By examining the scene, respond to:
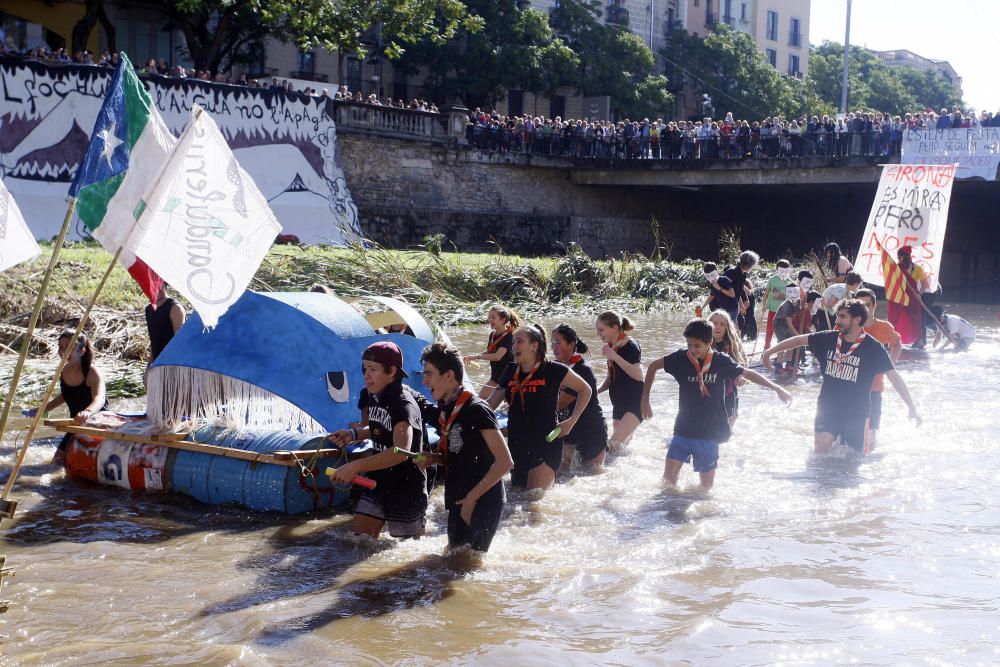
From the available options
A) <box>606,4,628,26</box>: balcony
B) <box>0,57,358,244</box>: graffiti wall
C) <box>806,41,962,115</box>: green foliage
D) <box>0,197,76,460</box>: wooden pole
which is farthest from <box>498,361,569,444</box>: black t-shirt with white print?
<box>806,41,962,115</box>: green foliage

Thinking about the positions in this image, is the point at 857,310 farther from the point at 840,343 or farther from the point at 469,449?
the point at 469,449

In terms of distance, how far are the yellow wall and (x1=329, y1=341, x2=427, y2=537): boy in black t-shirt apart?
31.4 m

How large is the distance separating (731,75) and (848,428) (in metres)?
47.5

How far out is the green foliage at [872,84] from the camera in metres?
68.9

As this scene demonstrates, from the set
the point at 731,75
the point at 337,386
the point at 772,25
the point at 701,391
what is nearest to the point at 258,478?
the point at 337,386

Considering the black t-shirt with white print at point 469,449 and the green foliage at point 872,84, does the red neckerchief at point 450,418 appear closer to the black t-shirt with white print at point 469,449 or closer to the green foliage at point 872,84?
the black t-shirt with white print at point 469,449

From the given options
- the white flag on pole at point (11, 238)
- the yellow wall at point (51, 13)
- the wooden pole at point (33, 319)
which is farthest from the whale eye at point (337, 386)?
the yellow wall at point (51, 13)

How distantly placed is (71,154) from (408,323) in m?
18.2

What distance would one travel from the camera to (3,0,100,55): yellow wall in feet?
109

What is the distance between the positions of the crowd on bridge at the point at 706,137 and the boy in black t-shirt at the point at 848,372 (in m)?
22.0

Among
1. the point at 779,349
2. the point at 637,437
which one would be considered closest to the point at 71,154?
the point at 637,437

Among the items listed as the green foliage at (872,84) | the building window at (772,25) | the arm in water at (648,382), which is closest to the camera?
the arm in water at (648,382)

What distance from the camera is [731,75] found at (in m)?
54.2

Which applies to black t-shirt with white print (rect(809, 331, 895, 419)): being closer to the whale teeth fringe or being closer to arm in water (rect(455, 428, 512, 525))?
arm in water (rect(455, 428, 512, 525))
